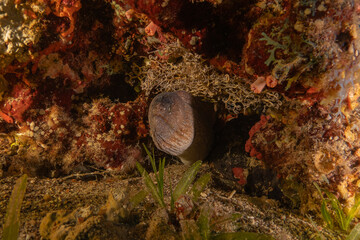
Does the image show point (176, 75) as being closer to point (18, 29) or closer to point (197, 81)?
point (197, 81)

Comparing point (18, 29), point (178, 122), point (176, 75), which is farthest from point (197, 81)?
point (18, 29)

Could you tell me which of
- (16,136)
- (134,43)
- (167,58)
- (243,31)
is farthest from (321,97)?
(16,136)

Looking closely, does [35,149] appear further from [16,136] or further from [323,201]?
[323,201]

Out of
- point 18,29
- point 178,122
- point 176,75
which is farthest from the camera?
point 176,75

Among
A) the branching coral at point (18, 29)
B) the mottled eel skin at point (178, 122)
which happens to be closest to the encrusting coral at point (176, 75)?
the branching coral at point (18, 29)

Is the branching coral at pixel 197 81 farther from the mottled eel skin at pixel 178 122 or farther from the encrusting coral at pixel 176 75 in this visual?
the mottled eel skin at pixel 178 122

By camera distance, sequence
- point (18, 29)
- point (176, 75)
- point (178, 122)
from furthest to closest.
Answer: point (176, 75), point (178, 122), point (18, 29)

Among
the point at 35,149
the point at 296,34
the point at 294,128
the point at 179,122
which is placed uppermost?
the point at 296,34

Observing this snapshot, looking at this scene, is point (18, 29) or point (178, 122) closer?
point (18, 29)
